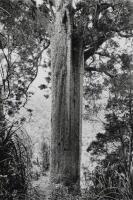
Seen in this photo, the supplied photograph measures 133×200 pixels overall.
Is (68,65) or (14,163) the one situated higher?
(68,65)

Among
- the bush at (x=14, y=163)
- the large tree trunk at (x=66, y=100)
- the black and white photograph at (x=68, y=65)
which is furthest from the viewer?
the large tree trunk at (x=66, y=100)

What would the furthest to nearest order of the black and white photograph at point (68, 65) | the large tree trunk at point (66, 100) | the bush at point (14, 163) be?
the large tree trunk at point (66, 100)
the black and white photograph at point (68, 65)
the bush at point (14, 163)

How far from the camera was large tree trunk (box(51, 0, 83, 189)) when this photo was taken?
700cm

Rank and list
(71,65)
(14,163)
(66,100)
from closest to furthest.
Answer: (14,163) → (66,100) → (71,65)

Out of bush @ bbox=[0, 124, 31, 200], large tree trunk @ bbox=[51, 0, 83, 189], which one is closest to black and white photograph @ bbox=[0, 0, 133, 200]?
large tree trunk @ bbox=[51, 0, 83, 189]

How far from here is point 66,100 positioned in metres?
7.30

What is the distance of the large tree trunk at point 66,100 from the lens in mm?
6996

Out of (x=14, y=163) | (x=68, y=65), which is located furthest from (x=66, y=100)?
(x=14, y=163)

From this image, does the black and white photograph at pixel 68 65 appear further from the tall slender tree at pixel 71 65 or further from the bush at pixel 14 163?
the bush at pixel 14 163

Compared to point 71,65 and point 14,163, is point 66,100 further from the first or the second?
point 14,163

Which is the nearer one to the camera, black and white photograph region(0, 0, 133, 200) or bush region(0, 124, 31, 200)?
bush region(0, 124, 31, 200)

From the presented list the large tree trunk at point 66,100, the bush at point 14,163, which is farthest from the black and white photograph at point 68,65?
the bush at point 14,163

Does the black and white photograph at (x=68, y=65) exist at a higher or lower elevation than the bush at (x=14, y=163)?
higher

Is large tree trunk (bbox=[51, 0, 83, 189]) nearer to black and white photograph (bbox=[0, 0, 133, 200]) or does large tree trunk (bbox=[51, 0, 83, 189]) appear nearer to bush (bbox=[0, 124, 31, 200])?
black and white photograph (bbox=[0, 0, 133, 200])
